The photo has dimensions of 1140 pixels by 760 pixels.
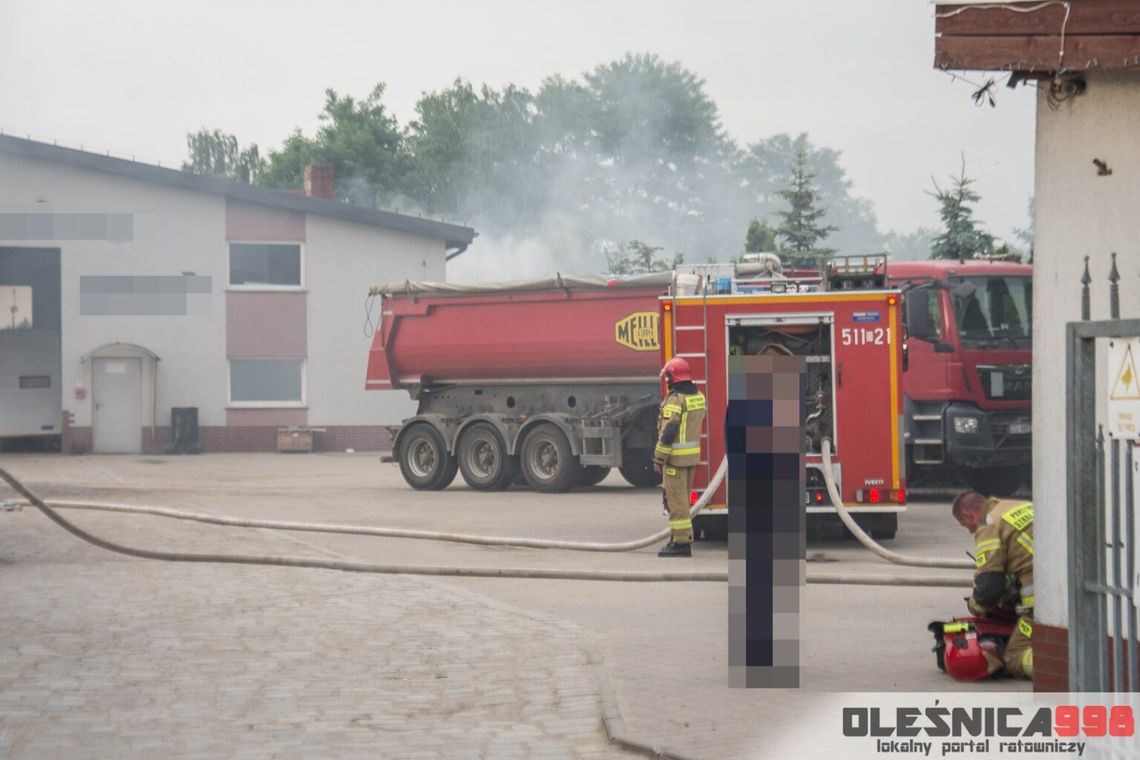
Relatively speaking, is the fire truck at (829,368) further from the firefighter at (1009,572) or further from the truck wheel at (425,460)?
the truck wheel at (425,460)

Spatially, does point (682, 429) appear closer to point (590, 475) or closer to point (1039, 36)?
point (1039, 36)

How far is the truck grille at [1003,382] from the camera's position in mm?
18156

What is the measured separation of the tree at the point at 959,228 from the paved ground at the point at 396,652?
1191 centimetres

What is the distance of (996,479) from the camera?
19.5m

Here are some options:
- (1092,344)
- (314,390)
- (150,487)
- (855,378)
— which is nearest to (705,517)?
(855,378)

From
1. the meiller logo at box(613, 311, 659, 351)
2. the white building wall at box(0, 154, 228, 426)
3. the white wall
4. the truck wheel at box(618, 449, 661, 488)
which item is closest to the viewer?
the white wall

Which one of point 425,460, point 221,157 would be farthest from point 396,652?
point 221,157

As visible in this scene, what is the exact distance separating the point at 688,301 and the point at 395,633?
5602mm

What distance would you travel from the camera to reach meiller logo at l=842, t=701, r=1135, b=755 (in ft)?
21.4

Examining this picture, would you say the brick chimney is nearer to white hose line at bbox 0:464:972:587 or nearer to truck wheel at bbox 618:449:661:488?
truck wheel at bbox 618:449:661:488

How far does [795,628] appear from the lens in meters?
7.88

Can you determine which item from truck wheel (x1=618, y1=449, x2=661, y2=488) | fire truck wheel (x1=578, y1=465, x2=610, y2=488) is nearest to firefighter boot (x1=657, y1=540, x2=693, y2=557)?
truck wheel (x1=618, y1=449, x2=661, y2=488)

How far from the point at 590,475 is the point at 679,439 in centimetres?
976

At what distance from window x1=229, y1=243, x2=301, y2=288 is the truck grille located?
21.2 meters
